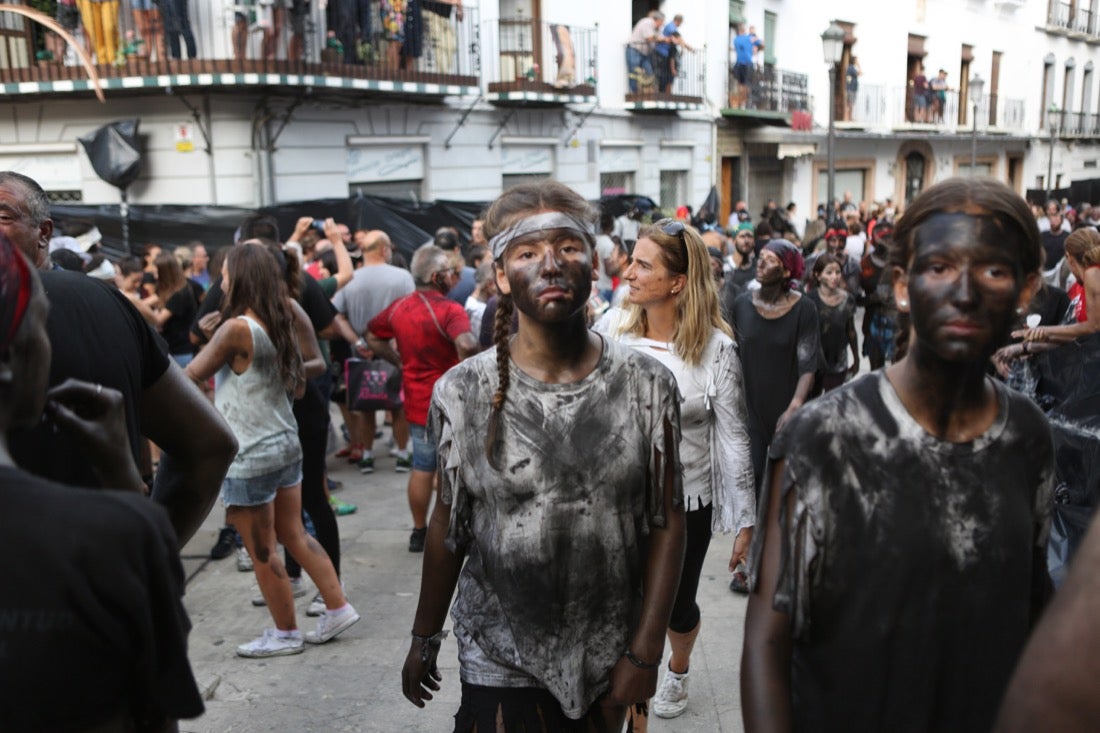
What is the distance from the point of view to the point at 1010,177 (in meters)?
40.8

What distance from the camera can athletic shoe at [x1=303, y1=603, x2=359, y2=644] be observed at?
197 inches

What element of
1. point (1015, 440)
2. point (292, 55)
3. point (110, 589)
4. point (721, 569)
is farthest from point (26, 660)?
point (292, 55)

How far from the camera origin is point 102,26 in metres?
12.9

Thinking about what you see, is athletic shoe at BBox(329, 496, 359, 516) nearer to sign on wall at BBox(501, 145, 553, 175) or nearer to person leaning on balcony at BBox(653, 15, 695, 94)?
sign on wall at BBox(501, 145, 553, 175)

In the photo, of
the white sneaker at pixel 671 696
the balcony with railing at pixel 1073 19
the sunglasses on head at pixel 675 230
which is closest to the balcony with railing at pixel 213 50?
the sunglasses on head at pixel 675 230

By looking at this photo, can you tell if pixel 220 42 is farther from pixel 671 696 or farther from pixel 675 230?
pixel 671 696

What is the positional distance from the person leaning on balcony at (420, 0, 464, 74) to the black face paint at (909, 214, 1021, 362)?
585 inches

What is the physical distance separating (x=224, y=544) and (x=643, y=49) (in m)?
17.1

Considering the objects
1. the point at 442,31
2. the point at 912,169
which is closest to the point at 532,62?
the point at 442,31

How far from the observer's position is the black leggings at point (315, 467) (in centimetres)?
523

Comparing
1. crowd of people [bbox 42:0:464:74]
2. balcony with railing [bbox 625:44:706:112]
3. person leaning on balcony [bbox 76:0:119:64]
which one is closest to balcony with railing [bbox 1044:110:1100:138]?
balcony with railing [bbox 625:44:706:112]

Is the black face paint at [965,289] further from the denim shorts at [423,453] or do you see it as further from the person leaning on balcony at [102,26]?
the person leaning on balcony at [102,26]

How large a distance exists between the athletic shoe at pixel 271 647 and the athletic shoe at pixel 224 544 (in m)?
1.49

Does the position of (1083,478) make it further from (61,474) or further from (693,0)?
(693,0)
